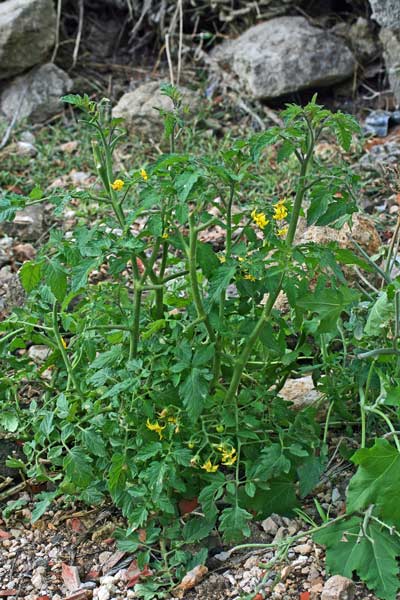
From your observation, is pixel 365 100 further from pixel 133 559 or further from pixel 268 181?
pixel 133 559

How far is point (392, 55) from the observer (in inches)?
187

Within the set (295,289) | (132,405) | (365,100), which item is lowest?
(365,100)

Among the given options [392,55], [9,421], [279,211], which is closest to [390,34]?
[392,55]

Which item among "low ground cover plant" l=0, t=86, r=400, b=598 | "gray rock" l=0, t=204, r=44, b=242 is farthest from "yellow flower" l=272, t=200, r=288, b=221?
"gray rock" l=0, t=204, r=44, b=242

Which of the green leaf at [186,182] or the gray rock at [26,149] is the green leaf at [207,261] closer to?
the green leaf at [186,182]

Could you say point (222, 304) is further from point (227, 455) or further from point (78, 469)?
point (78, 469)

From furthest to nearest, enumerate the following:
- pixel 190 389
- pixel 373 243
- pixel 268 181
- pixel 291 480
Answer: pixel 268 181 → pixel 373 243 → pixel 291 480 → pixel 190 389

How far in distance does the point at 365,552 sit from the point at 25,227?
2489 millimetres

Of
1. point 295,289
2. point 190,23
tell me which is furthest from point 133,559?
point 190,23

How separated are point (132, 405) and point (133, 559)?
0.42 metres

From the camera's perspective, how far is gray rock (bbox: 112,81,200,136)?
15.5 feet

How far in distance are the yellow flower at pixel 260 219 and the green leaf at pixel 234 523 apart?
66 cm

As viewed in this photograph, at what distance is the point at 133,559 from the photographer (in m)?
2.25

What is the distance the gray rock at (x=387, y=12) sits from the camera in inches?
172
